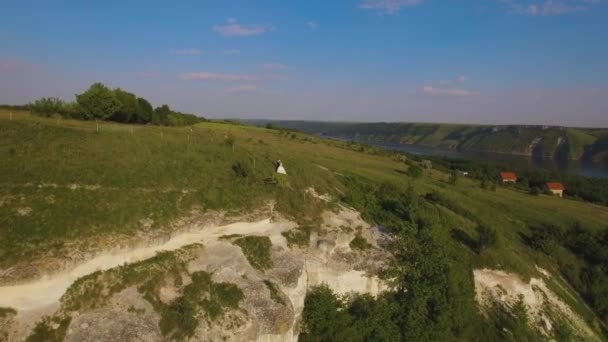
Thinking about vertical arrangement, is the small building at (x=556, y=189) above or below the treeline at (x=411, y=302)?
below

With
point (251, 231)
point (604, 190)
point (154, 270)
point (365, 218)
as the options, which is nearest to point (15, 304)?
point (154, 270)

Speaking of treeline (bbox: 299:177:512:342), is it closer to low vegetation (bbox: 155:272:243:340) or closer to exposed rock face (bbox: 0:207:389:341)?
exposed rock face (bbox: 0:207:389:341)

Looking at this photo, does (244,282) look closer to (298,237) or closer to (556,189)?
(298,237)

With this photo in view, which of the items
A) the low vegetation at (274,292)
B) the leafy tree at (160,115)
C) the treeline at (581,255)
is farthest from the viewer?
the leafy tree at (160,115)

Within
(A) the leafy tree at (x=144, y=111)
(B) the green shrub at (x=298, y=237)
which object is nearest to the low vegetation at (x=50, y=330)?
(B) the green shrub at (x=298, y=237)

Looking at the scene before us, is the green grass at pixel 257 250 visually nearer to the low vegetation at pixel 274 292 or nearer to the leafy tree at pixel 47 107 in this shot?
the low vegetation at pixel 274 292

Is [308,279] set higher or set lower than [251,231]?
lower

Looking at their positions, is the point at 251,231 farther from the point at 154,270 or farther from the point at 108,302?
the point at 108,302
